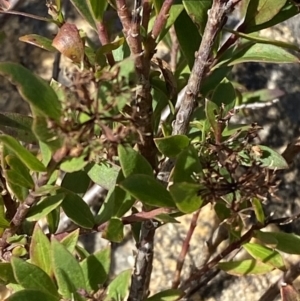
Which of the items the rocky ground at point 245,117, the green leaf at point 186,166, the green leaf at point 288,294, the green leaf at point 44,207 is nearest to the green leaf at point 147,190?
the green leaf at point 186,166

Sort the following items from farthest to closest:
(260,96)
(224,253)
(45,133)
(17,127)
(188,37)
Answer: (260,96) → (224,253) → (188,37) → (17,127) → (45,133)

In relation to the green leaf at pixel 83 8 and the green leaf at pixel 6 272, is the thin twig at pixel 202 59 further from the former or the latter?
the green leaf at pixel 6 272

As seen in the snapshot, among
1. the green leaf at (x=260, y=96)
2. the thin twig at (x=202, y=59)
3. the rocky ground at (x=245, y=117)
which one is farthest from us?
the rocky ground at (x=245, y=117)

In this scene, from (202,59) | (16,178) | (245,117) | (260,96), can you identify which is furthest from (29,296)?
(245,117)

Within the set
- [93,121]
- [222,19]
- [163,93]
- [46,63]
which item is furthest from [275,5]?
[46,63]

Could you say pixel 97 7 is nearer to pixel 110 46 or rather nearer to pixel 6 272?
pixel 110 46

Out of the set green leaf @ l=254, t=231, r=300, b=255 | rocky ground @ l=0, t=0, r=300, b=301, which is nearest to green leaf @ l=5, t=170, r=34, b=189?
green leaf @ l=254, t=231, r=300, b=255
